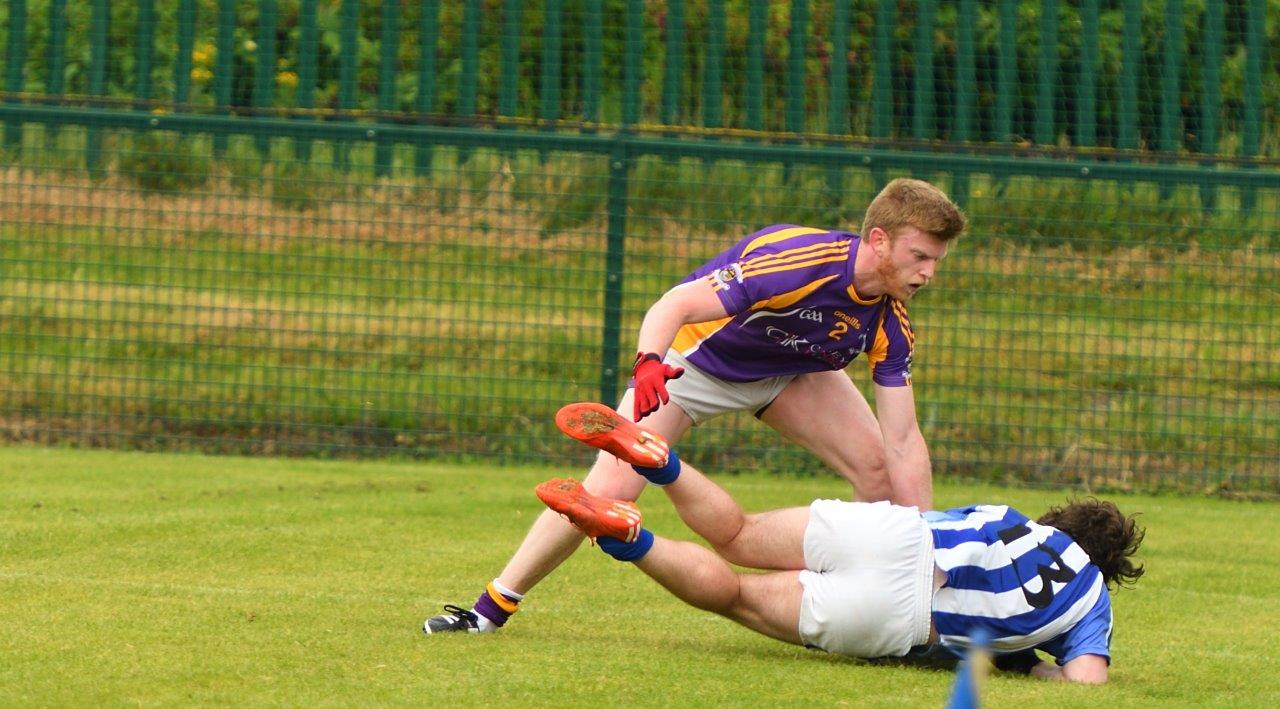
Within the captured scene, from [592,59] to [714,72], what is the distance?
2.63 feet

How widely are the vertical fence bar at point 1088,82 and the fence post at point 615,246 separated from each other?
2.97 m

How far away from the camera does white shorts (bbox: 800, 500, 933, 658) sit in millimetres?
5129

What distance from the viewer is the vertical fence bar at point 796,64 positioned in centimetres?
1131

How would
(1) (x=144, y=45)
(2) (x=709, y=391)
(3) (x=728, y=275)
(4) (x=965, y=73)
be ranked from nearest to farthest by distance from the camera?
(3) (x=728, y=275) → (2) (x=709, y=391) → (4) (x=965, y=73) → (1) (x=144, y=45)

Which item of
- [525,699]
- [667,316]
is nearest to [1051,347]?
[667,316]

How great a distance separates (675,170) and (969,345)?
2061 mm

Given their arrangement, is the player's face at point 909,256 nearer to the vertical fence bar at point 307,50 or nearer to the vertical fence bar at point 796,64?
the vertical fence bar at point 796,64

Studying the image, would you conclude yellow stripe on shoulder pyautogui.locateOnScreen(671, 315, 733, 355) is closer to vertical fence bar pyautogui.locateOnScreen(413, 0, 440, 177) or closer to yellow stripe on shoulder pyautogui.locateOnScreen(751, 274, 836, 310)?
yellow stripe on shoulder pyautogui.locateOnScreen(751, 274, 836, 310)

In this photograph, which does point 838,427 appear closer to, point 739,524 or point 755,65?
point 739,524

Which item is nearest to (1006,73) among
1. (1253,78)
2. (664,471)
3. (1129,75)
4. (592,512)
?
(1129,75)

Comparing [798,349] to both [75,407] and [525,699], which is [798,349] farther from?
[75,407]

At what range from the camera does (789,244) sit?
5.65 m

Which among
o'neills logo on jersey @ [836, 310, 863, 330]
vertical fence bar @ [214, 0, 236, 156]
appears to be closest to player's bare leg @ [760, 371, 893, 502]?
o'neills logo on jersey @ [836, 310, 863, 330]

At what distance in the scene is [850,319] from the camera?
18.8 feet
